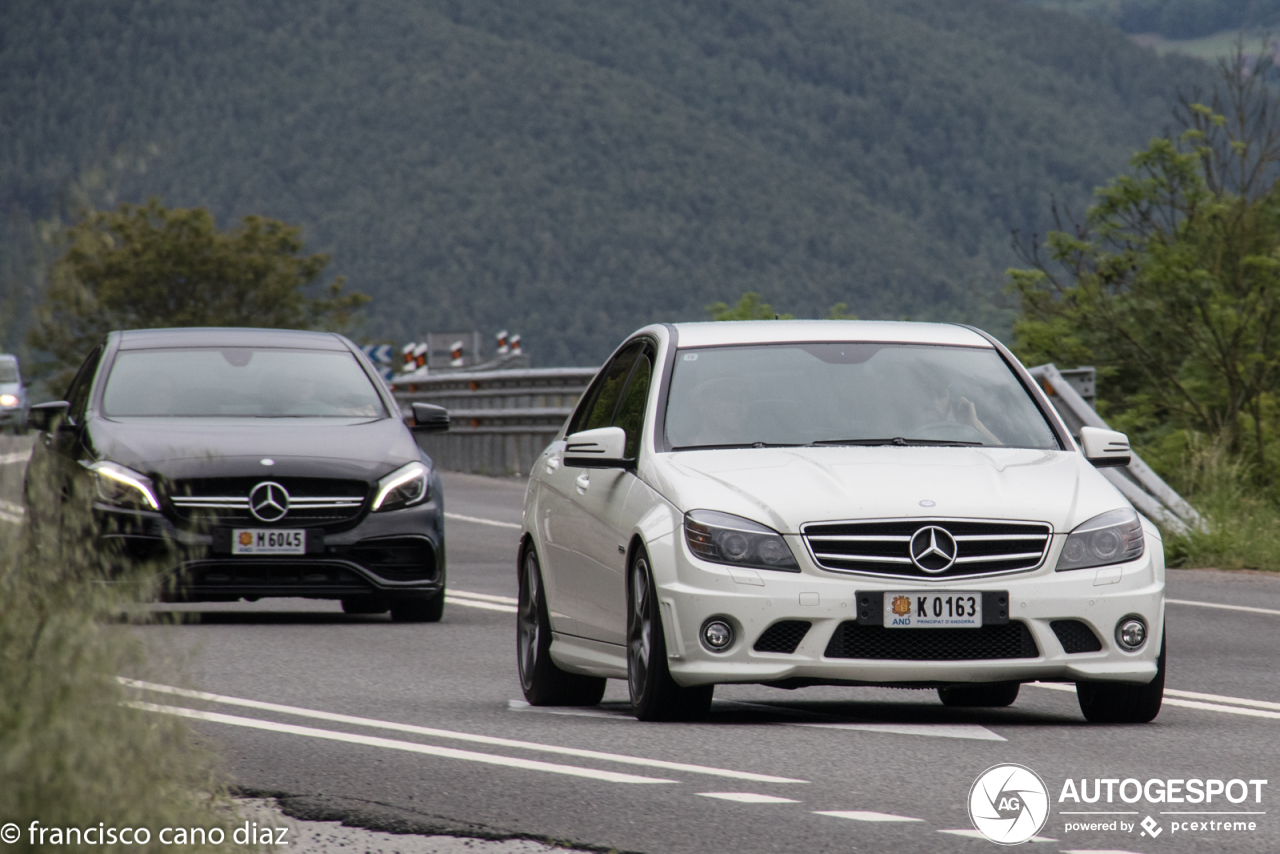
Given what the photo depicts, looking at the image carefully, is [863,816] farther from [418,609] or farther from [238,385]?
[238,385]

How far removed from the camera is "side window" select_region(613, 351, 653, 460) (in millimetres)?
8406

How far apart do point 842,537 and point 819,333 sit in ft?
5.13

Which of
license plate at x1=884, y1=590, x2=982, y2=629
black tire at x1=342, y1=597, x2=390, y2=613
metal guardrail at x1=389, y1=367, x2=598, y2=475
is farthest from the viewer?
metal guardrail at x1=389, y1=367, x2=598, y2=475

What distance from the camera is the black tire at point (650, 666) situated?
299 inches

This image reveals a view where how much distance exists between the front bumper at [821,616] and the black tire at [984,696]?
1.31 meters

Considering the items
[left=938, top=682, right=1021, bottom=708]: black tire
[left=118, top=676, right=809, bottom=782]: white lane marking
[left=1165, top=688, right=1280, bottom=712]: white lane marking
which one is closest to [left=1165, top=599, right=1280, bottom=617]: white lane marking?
[left=1165, top=688, right=1280, bottom=712]: white lane marking

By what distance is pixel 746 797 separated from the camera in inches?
248

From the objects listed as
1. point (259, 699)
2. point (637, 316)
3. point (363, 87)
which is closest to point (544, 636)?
point (259, 699)

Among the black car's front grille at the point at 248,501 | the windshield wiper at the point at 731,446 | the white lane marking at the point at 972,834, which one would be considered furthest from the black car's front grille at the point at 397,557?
the white lane marking at the point at 972,834

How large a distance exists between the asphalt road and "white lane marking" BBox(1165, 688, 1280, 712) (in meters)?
0.02

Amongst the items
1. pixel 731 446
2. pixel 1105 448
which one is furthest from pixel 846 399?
pixel 1105 448

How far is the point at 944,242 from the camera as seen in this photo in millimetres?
165375

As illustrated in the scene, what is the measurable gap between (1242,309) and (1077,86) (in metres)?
181

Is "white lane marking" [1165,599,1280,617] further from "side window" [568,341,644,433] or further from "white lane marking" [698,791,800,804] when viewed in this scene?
"white lane marking" [698,791,800,804]
